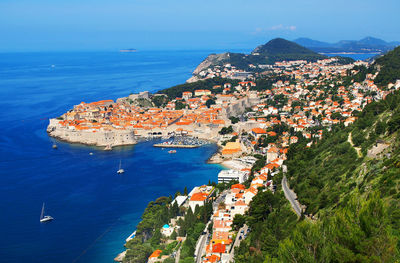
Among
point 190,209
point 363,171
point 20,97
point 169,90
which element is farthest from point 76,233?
point 20,97

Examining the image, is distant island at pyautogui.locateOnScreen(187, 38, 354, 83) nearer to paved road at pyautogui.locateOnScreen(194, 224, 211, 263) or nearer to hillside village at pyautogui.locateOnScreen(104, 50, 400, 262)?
hillside village at pyautogui.locateOnScreen(104, 50, 400, 262)

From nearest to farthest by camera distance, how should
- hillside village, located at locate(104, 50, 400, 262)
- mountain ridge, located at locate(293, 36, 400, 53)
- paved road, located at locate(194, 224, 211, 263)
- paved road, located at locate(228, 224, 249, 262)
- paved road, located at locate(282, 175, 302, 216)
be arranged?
paved road, located at locate(228, 224, 249, 262), paved road, located at locate(282, 175, 302, 216), paved road, located at locate(194, 224, 211, 263), hillside village, located at locate(104, 50, 400, 262), mountain ridge, located at locate(293, 36, 400, 53)

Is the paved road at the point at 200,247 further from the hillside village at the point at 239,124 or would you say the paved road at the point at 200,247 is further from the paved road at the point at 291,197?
the paved road at the point at 291,197

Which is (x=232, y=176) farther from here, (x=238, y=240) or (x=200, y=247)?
(x=238, y=240)

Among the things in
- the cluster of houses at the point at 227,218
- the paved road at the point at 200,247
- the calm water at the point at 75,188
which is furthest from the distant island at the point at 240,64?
the paved road at the point at 200,247

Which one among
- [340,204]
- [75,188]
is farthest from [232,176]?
[340,204]

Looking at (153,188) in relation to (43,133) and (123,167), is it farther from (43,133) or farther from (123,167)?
(43,133)

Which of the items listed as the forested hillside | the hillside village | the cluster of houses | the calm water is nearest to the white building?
the hillside village

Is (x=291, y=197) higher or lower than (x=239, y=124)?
higher
